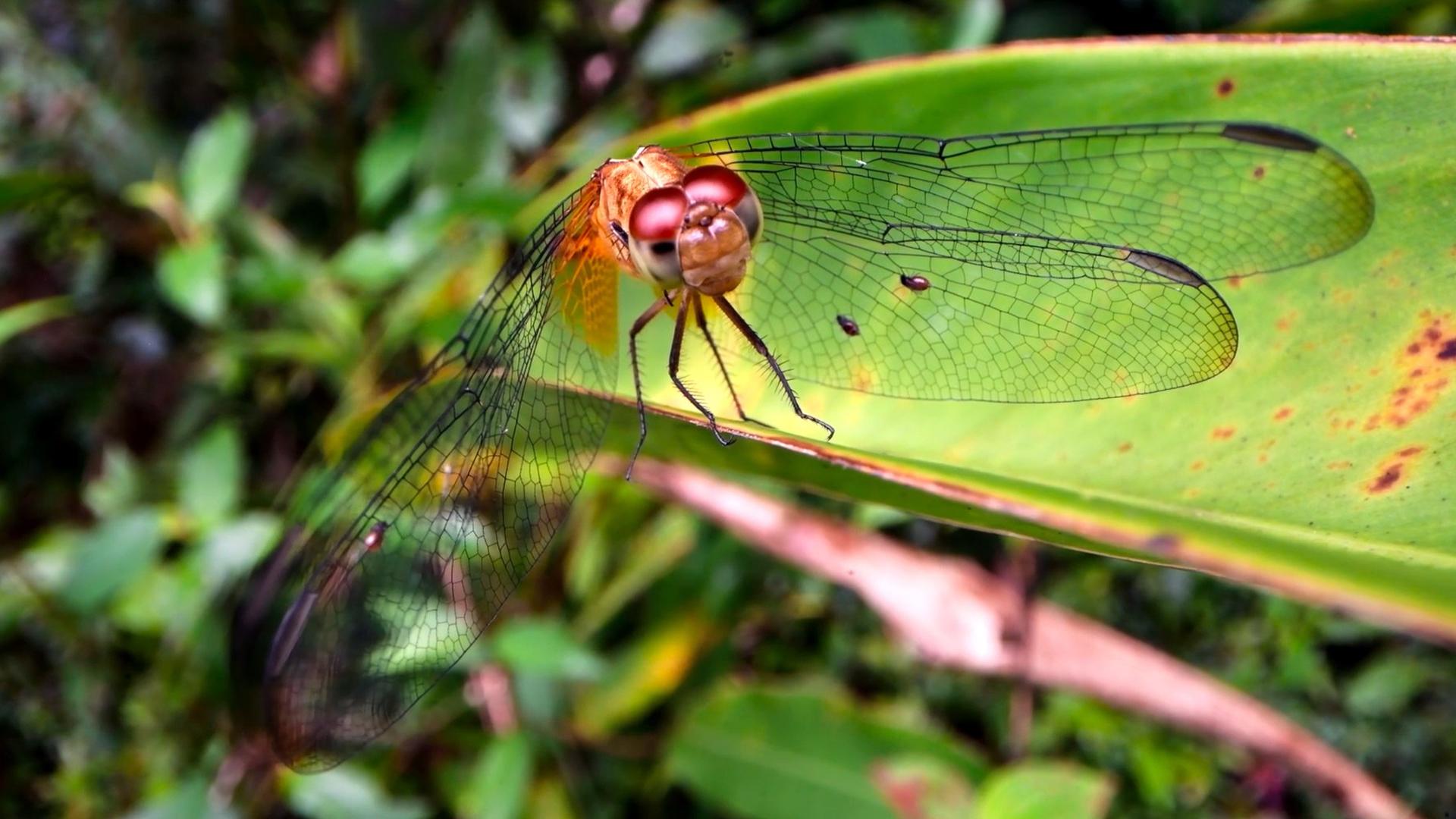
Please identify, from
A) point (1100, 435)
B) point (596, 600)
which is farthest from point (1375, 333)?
point (596, 600)

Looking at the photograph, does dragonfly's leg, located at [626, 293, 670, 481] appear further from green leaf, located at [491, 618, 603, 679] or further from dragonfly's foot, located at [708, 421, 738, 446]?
green leaf, located at [491, 618, 603, 679]

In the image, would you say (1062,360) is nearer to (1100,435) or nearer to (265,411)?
(1100,435)

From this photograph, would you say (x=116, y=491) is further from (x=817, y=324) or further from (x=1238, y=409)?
(x=1238, y=409)

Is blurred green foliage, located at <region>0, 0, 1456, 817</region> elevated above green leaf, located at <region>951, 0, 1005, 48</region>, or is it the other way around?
green leaf, located at <region>951, 0, 1005, 48</region>

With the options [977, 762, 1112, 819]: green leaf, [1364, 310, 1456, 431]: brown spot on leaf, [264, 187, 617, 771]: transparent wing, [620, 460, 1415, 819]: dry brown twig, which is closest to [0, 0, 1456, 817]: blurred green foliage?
[977, 762, 1112, 819]: green leaf

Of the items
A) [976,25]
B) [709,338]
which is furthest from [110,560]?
[976,25]

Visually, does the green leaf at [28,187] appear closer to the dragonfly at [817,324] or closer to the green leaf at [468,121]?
the green leaf at [468,121]
